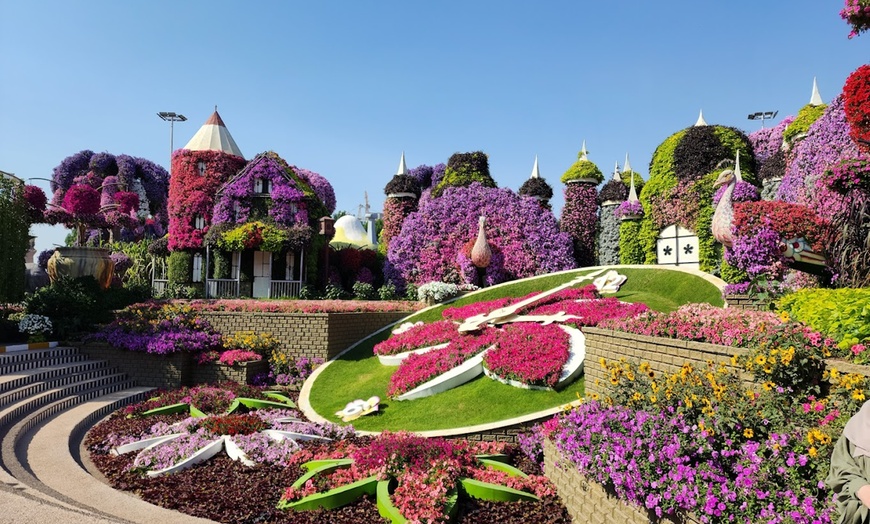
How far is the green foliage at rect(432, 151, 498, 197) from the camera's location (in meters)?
25.8

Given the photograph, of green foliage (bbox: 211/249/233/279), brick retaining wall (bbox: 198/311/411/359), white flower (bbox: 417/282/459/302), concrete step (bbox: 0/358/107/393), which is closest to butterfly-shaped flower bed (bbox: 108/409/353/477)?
concrete step (bbox: 0/358/107/393)

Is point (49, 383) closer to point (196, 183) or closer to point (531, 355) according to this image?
point (531, 355)

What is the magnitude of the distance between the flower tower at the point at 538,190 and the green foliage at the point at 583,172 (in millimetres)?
1255

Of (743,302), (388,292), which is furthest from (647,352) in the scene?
(388,292)

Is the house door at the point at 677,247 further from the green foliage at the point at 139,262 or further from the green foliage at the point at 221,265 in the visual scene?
the green foliage at the point at 139,262

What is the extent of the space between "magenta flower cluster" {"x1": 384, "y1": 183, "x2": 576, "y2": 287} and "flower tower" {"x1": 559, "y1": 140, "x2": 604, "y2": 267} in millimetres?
1271

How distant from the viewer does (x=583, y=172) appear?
87.1 feet

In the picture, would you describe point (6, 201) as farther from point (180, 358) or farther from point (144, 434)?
point (144, 434)

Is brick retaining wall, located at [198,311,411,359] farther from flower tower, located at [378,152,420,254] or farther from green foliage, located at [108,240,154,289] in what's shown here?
green foliage, located at [108,240,154,289]

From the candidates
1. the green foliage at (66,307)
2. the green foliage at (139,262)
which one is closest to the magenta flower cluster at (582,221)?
the green foliage at (66,307)

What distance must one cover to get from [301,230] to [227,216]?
12.3 ft

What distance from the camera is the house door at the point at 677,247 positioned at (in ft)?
72.2

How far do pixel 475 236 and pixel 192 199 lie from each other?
13.0 m

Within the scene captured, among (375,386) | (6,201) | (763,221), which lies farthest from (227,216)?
(763,221)
